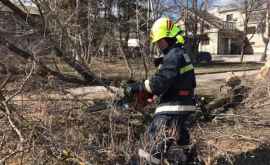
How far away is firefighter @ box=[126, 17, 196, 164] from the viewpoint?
3965mm

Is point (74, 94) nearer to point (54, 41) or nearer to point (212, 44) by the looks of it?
point (54, 41)

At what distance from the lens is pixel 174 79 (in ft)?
13.2

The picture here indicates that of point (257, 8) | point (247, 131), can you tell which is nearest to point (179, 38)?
point (247, 131)

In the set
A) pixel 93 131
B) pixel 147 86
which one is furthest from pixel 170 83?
pixel 93 131

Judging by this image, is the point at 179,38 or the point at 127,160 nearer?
the point at 179,38

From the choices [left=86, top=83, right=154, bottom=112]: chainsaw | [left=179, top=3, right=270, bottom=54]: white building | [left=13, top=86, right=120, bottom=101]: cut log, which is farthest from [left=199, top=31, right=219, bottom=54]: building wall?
[left=86, top=83, right=154, bottom=112]: chainsaw

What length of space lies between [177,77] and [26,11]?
2789mm

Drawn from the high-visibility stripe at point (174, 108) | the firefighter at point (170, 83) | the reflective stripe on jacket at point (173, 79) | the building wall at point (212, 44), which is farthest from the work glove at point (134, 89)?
the building wall at point (212, 44)

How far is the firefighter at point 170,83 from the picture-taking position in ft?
13.0

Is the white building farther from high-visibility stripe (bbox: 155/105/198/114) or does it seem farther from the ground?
high-visibility stripe (bbox: 155/105/198/114)

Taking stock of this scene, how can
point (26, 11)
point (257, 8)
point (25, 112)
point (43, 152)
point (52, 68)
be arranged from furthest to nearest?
point (257, 8) → point (52, 68) → point (26, 11) → point (25, 112) → point (43, 152)

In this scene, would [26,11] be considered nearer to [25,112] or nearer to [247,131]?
[25,112]

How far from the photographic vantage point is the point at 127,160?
4.57 meters

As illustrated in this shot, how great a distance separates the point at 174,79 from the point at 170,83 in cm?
6
